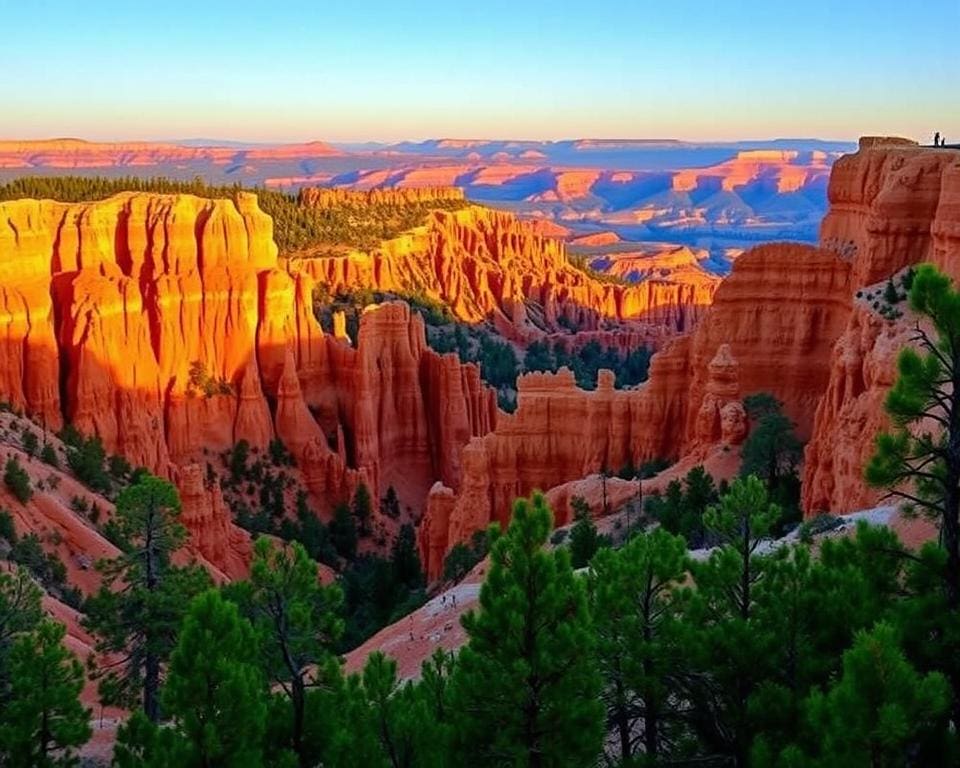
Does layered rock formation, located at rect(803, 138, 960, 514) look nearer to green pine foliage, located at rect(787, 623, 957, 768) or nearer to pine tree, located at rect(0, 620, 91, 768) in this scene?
green pine foliage, located at rect(787, 623, 957, 768)

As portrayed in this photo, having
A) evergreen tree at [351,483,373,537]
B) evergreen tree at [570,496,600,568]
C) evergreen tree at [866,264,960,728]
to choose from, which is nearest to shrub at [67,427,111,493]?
evergreen tree at [351,483,373,537]

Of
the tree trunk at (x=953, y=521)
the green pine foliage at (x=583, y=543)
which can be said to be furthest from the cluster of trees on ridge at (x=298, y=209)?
the tree trunk at (x=953, y=521)

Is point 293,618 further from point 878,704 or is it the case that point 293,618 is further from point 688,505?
point 688,505

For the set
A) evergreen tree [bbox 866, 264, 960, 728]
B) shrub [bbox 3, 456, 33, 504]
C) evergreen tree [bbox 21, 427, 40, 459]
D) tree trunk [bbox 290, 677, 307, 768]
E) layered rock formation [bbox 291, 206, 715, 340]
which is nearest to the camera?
evergreen tree [bbox 866, 264, 960, 728]

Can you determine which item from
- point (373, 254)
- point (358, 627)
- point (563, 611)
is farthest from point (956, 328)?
point (373, 254)

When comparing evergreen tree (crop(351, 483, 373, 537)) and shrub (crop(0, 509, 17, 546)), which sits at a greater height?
shrub (crop(0, 509, 17, 546))

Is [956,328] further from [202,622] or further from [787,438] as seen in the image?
[787,438]

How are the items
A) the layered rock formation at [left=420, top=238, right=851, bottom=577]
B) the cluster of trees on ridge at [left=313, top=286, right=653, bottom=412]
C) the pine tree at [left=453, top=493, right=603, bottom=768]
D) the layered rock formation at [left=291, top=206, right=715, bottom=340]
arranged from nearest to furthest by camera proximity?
the pine tree at [left=453, top=493, right=603, bottom=768]
the layered rock formation at [left=420, top=238, right=851, bottom=577]
the cluster of trees on ridge at [left=313, top=286, right=653, bottom=412]
the layered rock formation at [left=291, top=206, right=715, bottom=340]
